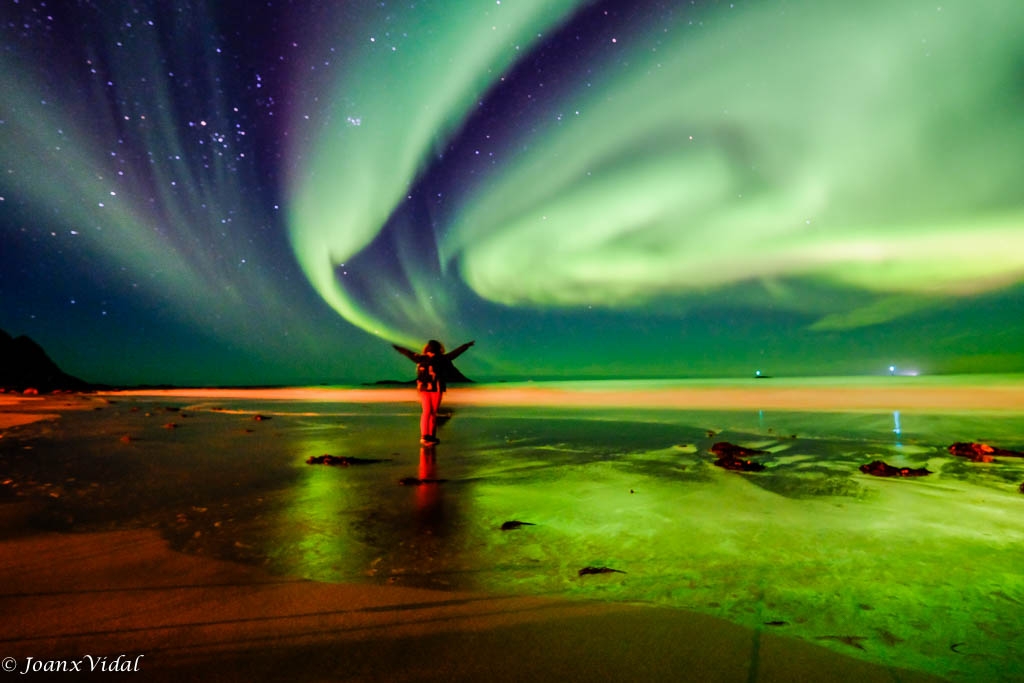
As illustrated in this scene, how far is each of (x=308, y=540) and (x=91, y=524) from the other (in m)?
2.90

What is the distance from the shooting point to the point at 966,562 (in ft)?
16.1

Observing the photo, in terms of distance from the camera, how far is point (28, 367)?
117 meters

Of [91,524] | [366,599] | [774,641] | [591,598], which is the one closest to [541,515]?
[591,598]

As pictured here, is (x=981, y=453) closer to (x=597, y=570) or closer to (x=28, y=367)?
(x=597, y=570)

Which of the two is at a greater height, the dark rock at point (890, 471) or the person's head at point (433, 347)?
the person's head at point (433, 347)

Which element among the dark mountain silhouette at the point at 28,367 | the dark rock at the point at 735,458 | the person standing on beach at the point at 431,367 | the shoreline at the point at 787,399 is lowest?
the dark rock at the point at 735,458

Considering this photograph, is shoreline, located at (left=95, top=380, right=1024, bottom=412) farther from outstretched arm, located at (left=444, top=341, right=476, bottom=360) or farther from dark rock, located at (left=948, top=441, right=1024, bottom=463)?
outstretched arm, located at (left=444, top=341, right=476, bottom=360)

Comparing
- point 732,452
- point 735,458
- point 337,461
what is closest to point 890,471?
point 735,458

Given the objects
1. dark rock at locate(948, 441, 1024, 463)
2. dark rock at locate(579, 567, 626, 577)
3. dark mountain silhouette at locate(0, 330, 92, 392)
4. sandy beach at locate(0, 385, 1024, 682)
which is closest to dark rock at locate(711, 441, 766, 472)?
dark rock at locate(948, 441, 1024, 463)

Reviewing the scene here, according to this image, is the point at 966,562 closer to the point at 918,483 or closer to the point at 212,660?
the point at 918,483

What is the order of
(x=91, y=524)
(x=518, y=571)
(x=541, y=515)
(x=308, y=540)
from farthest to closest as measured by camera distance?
1. (x=541, y=515)
2. (x=91, y=524)
3. (x=308, y=540)
4. (x=518, y=571)

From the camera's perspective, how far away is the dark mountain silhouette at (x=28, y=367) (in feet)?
338

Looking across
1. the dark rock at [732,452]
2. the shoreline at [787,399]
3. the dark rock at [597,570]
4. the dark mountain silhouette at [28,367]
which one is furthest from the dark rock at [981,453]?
the dark mountain silhouette at [28,367]

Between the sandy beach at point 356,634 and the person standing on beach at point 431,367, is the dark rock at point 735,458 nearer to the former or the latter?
the person standing on beach at point 431,367
